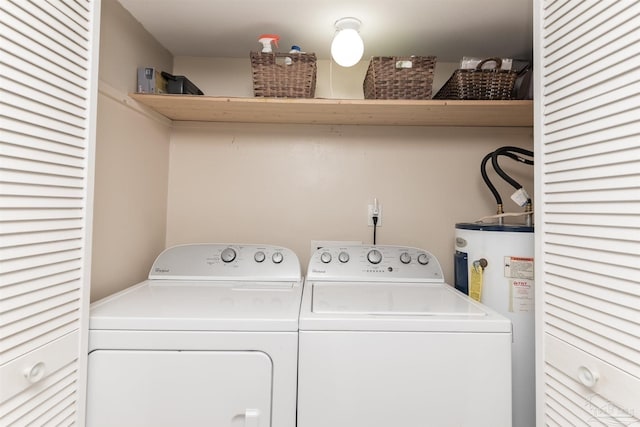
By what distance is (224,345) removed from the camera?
3.29 feet

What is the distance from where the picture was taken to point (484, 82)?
4.80 feet

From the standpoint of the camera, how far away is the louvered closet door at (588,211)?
0.71 meters

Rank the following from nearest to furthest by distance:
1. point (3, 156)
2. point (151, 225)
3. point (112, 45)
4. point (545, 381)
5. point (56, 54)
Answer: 1. point (3, 156)
2. point (56, 54)
3. point (545, 381)
4. point (112, 45)
5. point (151, 225)

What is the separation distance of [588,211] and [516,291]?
60 cm

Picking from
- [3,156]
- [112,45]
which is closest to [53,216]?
[3,156]

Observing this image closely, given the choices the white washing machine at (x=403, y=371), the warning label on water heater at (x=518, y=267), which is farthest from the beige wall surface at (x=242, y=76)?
the white washing machine at (x=403, y=371)

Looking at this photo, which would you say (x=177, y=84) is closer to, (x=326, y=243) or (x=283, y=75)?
(x=283, y=75)

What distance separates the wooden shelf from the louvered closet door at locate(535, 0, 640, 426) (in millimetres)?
527

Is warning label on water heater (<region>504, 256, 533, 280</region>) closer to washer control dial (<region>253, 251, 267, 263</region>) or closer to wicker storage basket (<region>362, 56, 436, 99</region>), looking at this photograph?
wicker storage basket (<region>362, 56, 436, 99</region>)

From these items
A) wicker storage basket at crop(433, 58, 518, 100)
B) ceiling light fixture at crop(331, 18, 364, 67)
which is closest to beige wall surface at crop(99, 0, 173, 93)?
ceiling light fixture at crop(331, 18, 364, 67)

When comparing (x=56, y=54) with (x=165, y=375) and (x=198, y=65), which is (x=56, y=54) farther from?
(x=198, y=65)

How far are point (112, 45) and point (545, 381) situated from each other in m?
1.89

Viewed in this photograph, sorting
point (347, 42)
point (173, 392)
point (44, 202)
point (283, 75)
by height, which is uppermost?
point (347, 42)

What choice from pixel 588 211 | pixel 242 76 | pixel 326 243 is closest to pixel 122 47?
pixel 242 76
